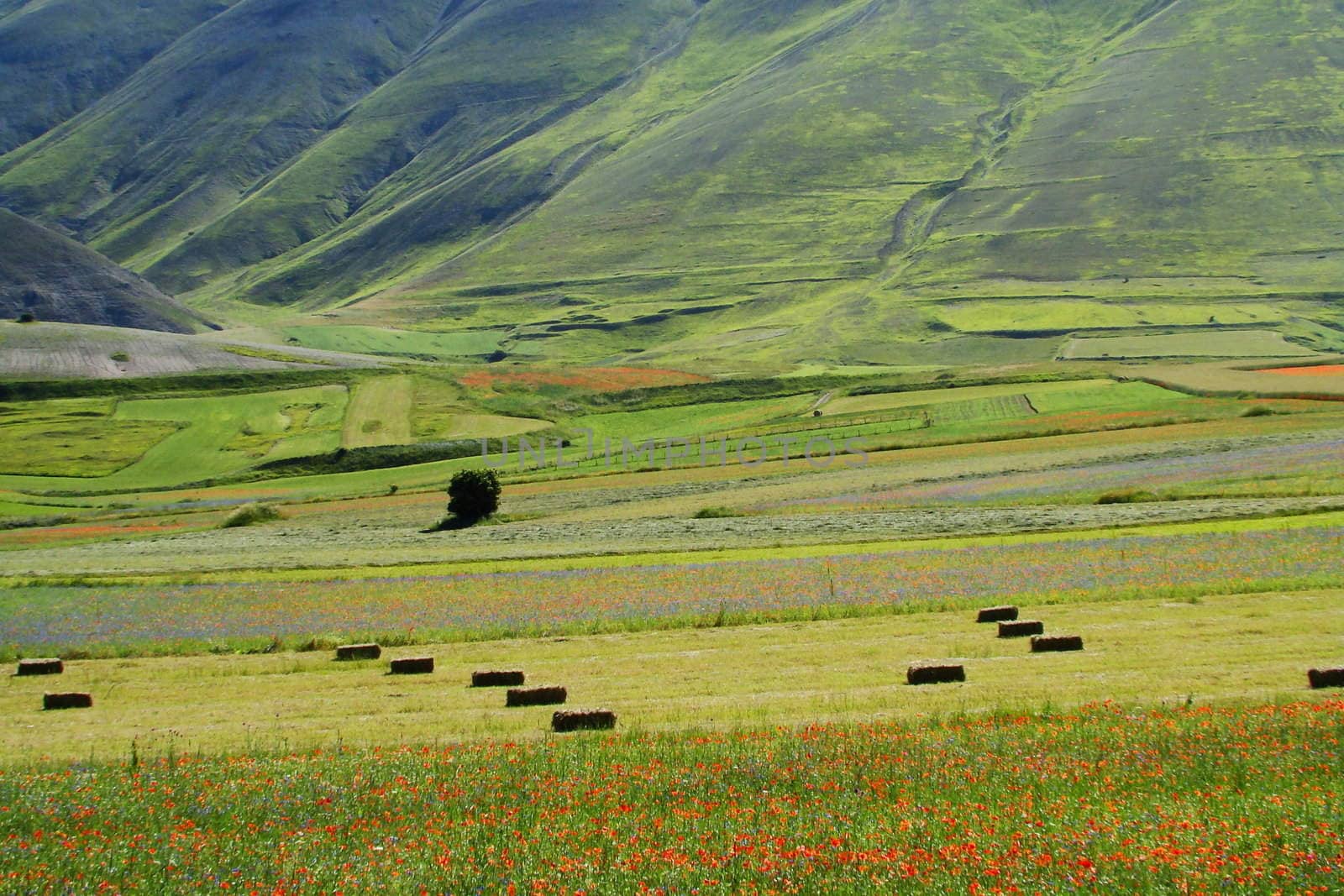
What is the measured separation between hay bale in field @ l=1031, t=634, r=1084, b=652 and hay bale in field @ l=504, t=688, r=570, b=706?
385 inches

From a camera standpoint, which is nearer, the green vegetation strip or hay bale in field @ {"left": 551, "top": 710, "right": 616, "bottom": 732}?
hay bale in field @ {"left": 551, "top": 710, "right": 616, "bottom": 732}

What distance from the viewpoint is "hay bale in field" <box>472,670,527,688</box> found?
23734mm

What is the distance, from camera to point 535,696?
21938mm

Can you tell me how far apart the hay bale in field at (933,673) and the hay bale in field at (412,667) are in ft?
34.5

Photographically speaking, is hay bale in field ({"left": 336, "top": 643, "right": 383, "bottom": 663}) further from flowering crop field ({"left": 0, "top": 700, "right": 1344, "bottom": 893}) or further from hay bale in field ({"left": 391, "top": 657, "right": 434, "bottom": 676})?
flowering crop field ({"left": 0, "top": 700, "right": 1344, "bottom": 893})

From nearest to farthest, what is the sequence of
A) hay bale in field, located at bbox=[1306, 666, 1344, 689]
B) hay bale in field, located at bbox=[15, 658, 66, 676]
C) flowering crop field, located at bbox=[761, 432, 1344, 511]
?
1. hay bale in field, located at bbox=[1306, 666, 1344, 689]
2. hay bale in field, located at bbox=[15, 658, 66, 676]
3. flowering crop field, located at bbox=[761, 432, 1344, 511]

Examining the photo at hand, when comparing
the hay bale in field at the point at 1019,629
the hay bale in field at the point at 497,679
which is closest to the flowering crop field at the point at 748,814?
the hay bale in field at the point at 497,679

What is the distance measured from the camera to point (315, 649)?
29875 millimetres

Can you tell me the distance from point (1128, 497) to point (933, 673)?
32978 mm

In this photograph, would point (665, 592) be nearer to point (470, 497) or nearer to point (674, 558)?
point (674, 558)

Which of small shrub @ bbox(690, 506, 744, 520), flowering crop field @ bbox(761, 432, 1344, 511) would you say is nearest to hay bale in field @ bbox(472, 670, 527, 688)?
small shrub @ bbox(690, 506, 744, 520)

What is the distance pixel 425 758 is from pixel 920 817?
7.36 meters

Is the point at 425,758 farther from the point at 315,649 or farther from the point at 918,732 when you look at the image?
the point at 315,649

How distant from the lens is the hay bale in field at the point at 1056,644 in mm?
24062
